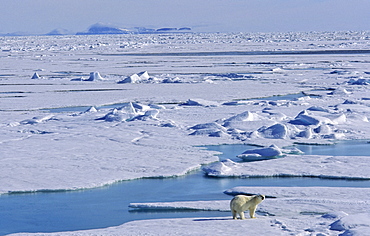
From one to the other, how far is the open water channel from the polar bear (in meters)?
0.30

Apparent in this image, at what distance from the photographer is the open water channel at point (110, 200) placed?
4.96 meters

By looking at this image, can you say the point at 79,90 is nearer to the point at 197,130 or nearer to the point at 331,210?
the point at 197,130

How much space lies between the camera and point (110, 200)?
5.63 m

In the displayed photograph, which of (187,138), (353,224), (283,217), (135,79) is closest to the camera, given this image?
(353,224)

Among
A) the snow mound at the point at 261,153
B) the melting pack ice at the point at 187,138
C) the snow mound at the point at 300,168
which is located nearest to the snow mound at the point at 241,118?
the melting pack ice at the point at 187,138

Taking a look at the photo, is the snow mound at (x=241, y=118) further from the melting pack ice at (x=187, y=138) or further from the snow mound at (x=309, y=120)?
the snow mound at (x=309, y=120)

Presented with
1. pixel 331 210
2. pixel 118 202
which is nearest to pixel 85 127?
pixel 118 202

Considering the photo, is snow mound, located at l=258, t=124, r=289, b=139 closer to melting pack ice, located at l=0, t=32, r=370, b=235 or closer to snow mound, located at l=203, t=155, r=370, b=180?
melting pack ice, located at l=0, t=32, r=370, b=235

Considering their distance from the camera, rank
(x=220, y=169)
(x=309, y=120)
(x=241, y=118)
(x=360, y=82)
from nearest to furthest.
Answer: (x=220, y=169)
(x=309, y=120)
(x=241, y=118)
(x=360, y=82)

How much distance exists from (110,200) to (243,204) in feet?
4.94

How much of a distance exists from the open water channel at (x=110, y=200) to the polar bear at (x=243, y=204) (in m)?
0.30

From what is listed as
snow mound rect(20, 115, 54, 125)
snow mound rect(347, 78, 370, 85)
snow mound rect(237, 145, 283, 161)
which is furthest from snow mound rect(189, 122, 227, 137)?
snow mound rect(347, 78, 370, 85)

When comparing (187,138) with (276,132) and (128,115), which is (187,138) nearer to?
(276,132)

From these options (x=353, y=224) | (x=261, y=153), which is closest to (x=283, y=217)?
(x=353, y=224)
